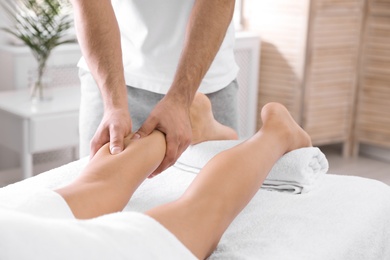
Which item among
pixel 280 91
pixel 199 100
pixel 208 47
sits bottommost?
pixel 280 91

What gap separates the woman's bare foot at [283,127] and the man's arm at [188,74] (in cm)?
22

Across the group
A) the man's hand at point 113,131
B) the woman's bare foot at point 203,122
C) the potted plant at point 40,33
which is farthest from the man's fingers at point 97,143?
the potted plant at point 40,33

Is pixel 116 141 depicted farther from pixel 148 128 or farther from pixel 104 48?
pixel 104 48

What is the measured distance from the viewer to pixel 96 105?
2260 millimetres

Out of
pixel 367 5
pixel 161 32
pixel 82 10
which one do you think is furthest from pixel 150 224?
pixel 367 5

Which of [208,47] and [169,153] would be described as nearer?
[169,153]

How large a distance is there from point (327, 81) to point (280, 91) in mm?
291

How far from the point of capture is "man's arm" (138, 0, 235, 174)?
5.98 feet

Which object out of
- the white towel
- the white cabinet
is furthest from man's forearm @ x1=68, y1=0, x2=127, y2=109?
the white cabinet

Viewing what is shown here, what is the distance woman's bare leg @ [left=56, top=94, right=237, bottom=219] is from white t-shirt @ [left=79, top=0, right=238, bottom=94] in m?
0.49

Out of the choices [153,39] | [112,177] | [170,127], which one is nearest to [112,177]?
[112,177]

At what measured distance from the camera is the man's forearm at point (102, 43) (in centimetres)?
196

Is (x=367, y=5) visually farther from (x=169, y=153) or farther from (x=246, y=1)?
(x=169, y=153)

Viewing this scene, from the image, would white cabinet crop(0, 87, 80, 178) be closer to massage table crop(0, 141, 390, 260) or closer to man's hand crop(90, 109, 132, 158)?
massage table crop(0, 141, 390, 260)
